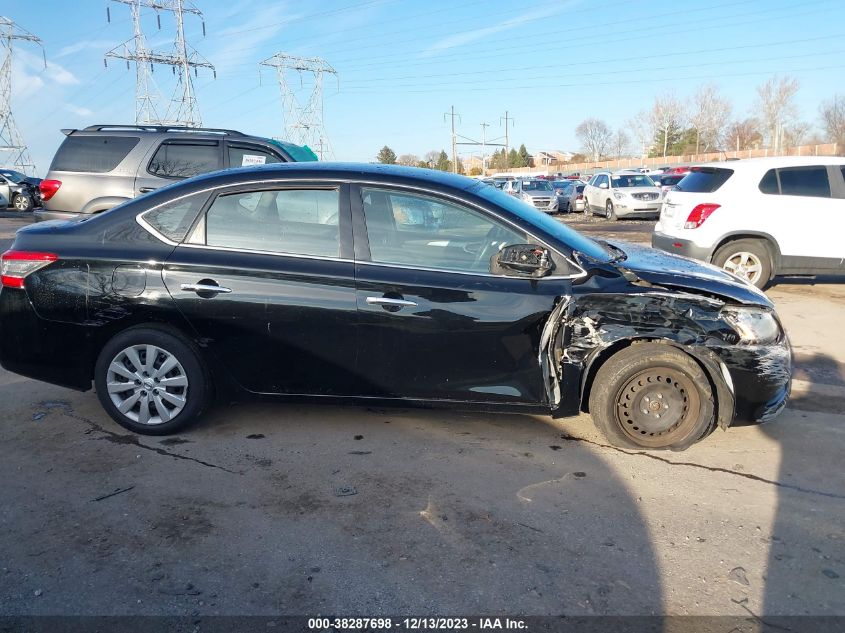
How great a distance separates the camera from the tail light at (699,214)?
873 cm

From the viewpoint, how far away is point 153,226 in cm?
433

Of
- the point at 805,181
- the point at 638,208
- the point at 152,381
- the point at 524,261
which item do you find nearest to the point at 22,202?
the point at 638,208

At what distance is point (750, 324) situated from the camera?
4.03 metres

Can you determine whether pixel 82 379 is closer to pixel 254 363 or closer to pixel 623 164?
pixel 254 363

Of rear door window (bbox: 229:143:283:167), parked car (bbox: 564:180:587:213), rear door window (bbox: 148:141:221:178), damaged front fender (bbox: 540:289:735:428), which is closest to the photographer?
damaged front fender (bbox: 540:289:735:428)

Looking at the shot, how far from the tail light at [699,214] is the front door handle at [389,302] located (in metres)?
6.09

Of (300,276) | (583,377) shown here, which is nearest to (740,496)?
(583,377)

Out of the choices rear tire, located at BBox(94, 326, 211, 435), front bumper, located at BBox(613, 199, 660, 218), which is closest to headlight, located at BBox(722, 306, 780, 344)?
rear tire, located at BBox(94, 326, 211, 435)

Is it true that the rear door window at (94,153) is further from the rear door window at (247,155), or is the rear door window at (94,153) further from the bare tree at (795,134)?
the bare tree at (795,134)

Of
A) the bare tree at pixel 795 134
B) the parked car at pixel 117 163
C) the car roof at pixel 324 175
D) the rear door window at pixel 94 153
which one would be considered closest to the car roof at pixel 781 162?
the car roof at pixel 324 175

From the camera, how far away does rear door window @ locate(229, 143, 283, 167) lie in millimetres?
9141

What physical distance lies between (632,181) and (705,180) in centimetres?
1538

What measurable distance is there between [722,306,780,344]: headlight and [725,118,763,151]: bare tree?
8910 centimetres

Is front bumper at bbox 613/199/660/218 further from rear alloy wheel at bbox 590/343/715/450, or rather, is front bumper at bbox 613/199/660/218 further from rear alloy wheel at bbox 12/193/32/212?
rear alloy wheel at bbox 12/193/32/212
